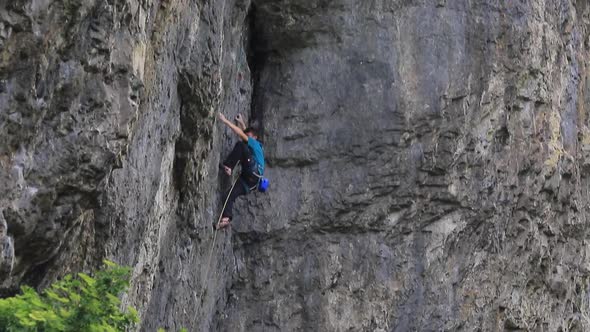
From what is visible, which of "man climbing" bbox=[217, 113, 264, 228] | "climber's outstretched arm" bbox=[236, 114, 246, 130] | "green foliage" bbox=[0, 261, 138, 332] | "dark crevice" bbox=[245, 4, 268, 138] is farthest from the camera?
"dark crevice" bbox=[245, 4, 268, 138]

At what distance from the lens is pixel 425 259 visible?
1375cm

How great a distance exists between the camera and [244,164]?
12328 millimetres

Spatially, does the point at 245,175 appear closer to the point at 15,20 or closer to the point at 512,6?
the point at 512,6

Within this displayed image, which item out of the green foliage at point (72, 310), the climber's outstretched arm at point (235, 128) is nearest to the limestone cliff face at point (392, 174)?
the climber's outstretched arm at point (235, 128)

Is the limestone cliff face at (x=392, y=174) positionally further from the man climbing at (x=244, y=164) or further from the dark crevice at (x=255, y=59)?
the man climbing at (x=244, y=164)

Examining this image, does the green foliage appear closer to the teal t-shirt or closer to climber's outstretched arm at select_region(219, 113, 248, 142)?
climber's outstretched arm at select_region(219, 113, 248, 142)

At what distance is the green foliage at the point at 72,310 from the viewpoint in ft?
18.7

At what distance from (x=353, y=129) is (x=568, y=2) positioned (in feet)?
13.8

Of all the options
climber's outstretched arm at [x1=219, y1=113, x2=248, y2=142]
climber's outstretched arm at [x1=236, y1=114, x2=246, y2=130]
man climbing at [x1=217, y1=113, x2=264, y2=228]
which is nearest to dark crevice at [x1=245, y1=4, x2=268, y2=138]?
climber's outstretched arm at [x1=236, y1=114, x2=246, y2=130]

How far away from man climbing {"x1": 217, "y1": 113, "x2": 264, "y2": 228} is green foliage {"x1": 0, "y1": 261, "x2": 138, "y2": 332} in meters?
5.74

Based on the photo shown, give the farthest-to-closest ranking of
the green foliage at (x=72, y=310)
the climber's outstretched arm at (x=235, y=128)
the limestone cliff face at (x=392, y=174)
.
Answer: the limestone cliff face at (x=392, y=174) < the climber's outstretched arm at (x=235, y=128) < the green foliage at (x=72, y=310)

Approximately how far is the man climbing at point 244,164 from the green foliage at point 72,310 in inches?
226

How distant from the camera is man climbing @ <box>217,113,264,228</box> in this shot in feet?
40.1

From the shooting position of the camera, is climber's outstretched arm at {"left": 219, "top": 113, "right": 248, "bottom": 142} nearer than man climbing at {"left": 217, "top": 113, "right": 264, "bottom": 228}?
Yes
